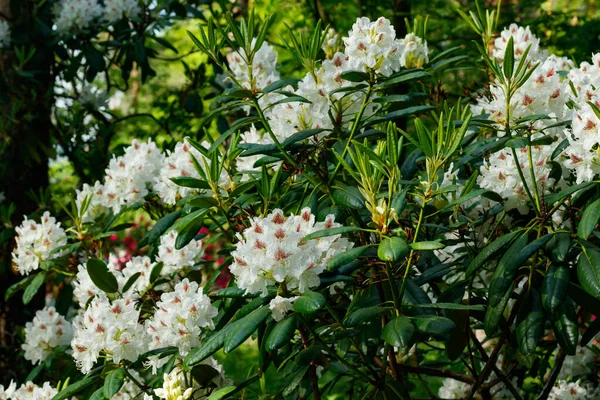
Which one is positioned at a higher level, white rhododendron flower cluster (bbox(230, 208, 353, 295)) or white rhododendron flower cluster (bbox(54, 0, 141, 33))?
white rhododendron flower cluster (bbox(54, 0, 141, 33))

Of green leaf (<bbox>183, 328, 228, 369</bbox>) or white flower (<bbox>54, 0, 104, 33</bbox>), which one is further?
white flower (<bbox>54, 0, 104, 33</bbox>)

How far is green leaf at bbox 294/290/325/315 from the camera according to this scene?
1.65 meters

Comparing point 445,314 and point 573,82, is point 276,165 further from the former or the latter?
point 573,82

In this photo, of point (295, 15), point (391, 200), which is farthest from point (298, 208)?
point (295, 15)

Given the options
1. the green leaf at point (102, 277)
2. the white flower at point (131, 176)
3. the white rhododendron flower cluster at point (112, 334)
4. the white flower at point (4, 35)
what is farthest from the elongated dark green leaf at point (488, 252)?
the white flower at point (4, 35)

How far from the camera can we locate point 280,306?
1.75 m

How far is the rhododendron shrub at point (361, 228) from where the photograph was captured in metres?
1.77

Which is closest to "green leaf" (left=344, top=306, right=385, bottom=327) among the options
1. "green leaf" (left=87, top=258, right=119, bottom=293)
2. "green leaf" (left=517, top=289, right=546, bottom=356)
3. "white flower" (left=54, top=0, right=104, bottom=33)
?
"green leaf" (left=517, top=289, right=546, bottom=356)

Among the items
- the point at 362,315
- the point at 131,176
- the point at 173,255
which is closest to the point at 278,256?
the point at 362,315

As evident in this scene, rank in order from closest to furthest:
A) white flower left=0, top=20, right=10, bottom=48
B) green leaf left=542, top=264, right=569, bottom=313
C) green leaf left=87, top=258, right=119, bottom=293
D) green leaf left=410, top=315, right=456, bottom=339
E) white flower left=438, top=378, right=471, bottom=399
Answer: green leaf left=410, top=315, right=456, bottom=339
green leaf left=542, top=264, right=569, bottom=313
green leaf left=87, top=258, right=119, bottom=293
white flower left=438, top=378, right=471, bottom=399
white flower left=0, top=20, right=10, bottom=48

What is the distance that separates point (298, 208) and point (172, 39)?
6081 mm

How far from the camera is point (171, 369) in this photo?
2.17 m

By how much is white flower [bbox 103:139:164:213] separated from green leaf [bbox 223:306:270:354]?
111cm

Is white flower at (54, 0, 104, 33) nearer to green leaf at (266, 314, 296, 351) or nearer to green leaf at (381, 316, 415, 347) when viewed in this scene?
green leaf at (266, 314, 296, 351)
